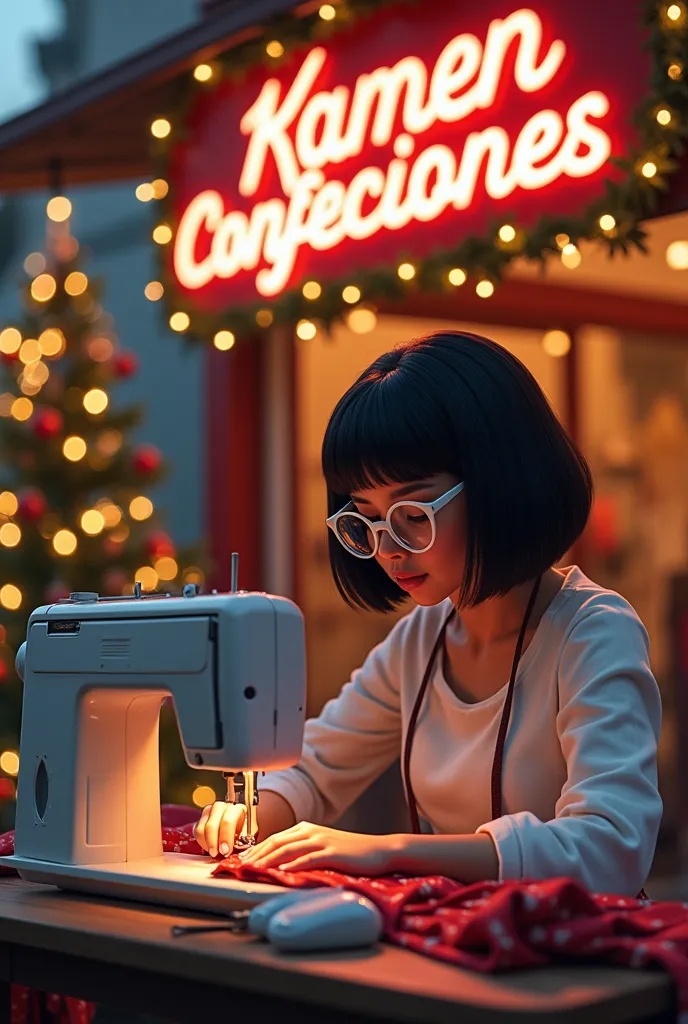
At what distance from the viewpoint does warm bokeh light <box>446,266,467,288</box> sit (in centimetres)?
392

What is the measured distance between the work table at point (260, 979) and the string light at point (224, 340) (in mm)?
3205

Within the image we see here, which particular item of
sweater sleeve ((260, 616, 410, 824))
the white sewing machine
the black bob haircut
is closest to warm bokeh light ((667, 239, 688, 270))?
sweater sleeve ((260, 616, 410, 824))

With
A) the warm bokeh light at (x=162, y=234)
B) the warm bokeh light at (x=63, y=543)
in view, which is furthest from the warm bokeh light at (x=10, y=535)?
the warm bokeh light at (x=162, y=234)

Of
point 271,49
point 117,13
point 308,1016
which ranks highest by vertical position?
point 117,13

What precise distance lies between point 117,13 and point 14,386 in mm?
3052

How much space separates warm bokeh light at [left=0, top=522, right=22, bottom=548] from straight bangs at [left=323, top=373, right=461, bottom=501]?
3037 millimetres

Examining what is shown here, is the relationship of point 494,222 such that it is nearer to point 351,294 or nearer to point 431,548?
point 351,294

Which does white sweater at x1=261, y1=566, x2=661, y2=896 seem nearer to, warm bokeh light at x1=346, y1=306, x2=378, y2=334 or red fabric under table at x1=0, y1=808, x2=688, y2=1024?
red fabric under table at x1=0, y1=808, x2=688, y2=1024

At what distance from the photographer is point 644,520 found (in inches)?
256

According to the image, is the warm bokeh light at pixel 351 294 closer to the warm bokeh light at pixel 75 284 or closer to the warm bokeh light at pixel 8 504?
the warm bokeh light at pixel 75 284

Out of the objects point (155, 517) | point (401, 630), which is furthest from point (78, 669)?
point (155, 517)

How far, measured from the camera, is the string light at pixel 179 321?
192 inches

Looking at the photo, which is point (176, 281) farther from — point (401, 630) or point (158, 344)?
point (401, 630)

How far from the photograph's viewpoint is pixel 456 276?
3.93 m
